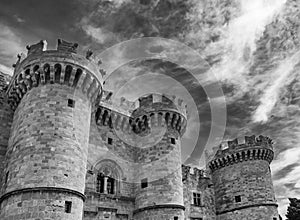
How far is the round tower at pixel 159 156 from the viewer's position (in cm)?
1648

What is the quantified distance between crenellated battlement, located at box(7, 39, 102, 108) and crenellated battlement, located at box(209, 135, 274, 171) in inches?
538

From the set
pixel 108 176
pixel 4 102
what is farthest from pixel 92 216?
pixel 4 102

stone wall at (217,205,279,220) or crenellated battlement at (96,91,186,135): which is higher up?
crenellated battlement at (96,91,186,135)

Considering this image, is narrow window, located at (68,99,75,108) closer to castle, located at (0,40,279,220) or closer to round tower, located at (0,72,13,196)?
castle, located at (0,40,279,220)

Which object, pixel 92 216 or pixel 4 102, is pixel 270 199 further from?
pixel 4 102

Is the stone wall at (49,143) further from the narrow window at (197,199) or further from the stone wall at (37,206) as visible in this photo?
the narrow window at (197,199)

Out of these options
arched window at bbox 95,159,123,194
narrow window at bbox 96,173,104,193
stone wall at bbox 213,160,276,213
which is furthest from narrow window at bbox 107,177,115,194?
stone wall at bbox 213,160,276,213

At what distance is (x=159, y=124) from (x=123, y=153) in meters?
2.88

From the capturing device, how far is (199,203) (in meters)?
22.6

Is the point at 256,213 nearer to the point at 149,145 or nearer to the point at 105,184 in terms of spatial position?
the point at 149,145

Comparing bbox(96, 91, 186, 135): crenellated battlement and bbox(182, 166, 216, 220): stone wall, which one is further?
bbox(182, 166, 216, 220): stone wall

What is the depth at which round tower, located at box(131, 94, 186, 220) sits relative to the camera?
1648cm

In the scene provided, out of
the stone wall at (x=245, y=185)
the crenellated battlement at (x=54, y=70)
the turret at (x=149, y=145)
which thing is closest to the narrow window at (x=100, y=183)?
the turret at (x=149, y=145)

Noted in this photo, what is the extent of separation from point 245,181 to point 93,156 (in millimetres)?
12663
